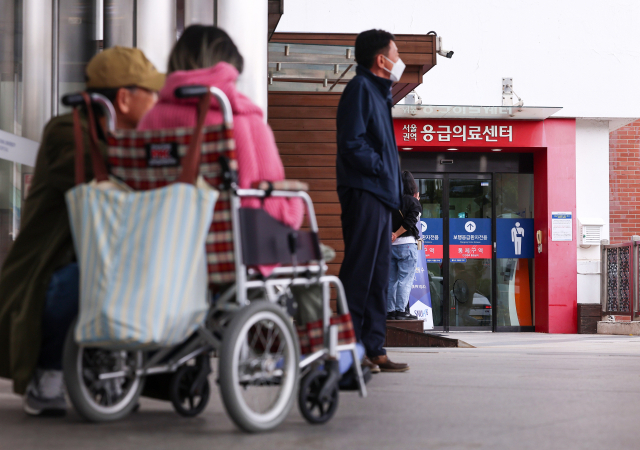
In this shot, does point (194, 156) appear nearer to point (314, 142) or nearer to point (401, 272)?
point (401, 272)

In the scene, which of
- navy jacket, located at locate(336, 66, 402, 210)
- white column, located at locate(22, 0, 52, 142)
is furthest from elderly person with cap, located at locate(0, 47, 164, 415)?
white column, located at locate(22, 0, 52, 142)

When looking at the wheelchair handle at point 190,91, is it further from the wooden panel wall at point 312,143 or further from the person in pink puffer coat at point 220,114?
the wooden panel wall at point 312,143

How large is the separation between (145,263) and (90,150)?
0.57 m

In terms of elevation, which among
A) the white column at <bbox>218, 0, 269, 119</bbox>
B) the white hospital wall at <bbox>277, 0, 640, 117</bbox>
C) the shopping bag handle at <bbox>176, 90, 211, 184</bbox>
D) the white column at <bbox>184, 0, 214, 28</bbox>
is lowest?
the shopping bag handle at <bbox>176, 90, 211, 184</bbox>

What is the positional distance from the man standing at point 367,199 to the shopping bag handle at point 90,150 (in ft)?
5.49

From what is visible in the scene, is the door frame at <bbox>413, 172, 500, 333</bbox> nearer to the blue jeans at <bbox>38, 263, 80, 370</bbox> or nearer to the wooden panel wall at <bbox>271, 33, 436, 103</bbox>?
the wooden panel wall at <bbox>271, 33, 436, 103</bbox>

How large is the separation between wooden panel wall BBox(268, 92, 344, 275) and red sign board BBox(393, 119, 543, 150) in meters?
3.88

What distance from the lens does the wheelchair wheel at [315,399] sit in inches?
96.9

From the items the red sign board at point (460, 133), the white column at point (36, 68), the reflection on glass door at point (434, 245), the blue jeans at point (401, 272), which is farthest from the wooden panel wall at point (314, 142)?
the reflection on glass door at point (434, 245)

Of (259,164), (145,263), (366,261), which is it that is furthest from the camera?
(366,261)

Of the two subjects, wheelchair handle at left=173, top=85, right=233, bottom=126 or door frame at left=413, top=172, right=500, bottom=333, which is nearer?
wheelchair handle at left=173, top=85, right=233, bottom=126

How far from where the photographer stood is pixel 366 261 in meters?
3.95

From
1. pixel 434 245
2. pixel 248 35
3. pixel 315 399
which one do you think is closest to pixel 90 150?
pixel 315 399

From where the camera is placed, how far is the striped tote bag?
84.5 inches
